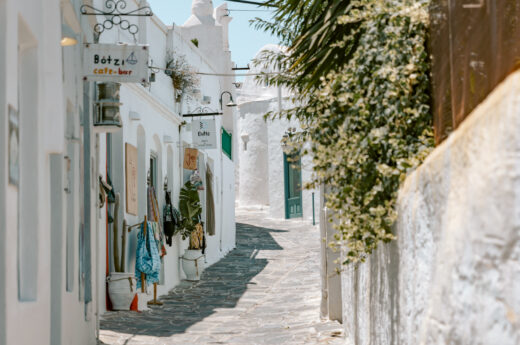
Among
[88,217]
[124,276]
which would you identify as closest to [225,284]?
[124,276]

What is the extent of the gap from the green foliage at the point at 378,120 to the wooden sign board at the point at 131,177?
804cm

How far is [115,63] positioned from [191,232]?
8.90 m

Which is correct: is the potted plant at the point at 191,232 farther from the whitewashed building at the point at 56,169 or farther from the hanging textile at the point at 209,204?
the hanging textile at the point at 209,204

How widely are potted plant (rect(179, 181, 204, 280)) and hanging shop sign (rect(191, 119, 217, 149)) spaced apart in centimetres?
104

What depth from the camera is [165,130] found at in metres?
17.6

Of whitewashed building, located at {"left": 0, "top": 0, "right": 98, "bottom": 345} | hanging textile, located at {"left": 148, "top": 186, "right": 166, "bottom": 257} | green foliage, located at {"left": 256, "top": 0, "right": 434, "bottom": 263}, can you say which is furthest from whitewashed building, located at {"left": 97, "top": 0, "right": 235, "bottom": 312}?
green foliage, located at {"left": 256, "top": 0, "right": 434, "bottom": 263}

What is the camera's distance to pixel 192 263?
18.4m

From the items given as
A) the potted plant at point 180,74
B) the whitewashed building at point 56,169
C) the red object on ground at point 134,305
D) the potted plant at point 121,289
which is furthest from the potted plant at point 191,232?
the potted plant at point 121,289

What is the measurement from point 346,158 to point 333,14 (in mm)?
1643

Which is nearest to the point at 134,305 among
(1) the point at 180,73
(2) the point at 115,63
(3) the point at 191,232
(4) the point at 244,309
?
(4) the point at 244,309

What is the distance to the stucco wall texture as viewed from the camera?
3.01m

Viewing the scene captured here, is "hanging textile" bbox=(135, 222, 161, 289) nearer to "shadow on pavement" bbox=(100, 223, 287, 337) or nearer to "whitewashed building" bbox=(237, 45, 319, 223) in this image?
"shadow on pavement" bbox=(100, 223, 287, 337)

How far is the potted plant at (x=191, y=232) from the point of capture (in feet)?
60.1

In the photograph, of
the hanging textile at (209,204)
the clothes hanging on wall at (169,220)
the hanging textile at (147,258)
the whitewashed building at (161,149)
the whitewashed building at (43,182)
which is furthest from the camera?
the hanging textile at (209,204)
